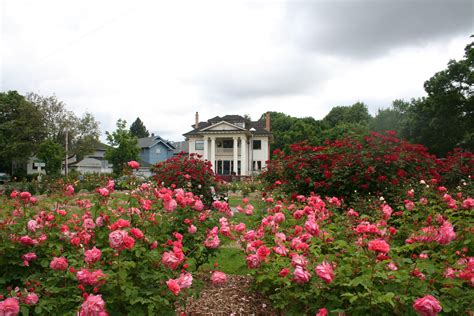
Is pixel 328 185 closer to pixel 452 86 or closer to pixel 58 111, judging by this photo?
pixel 452 86

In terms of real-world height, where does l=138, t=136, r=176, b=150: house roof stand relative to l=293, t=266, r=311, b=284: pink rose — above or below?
above

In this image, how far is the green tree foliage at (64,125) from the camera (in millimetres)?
31625

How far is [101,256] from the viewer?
2236 millimetres

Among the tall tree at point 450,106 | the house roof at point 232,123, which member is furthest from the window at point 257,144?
the tall tree at point 450,106

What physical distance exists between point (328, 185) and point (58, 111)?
1237 inches

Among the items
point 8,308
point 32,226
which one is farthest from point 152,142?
point 8,308

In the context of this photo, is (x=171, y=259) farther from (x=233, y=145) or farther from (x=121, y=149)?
(x=233, y=145)

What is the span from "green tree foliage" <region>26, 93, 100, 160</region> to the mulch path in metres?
31.4

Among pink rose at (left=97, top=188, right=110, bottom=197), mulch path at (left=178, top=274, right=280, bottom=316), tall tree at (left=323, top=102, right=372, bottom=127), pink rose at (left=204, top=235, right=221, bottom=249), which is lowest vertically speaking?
mulch path at (left=178, top=274, right=280, bottom=316)

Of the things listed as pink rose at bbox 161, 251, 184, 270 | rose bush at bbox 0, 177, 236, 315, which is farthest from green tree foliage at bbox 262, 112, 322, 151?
pink rose at bbox 161, 251, 184, 270

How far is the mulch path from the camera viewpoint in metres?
3.05

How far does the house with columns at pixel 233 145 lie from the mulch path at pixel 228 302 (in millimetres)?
30564

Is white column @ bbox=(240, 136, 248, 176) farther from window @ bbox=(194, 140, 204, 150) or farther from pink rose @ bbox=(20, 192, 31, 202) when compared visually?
pink rose @ bbox=(20, 192, 31, 202)

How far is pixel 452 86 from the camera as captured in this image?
2495 cm
